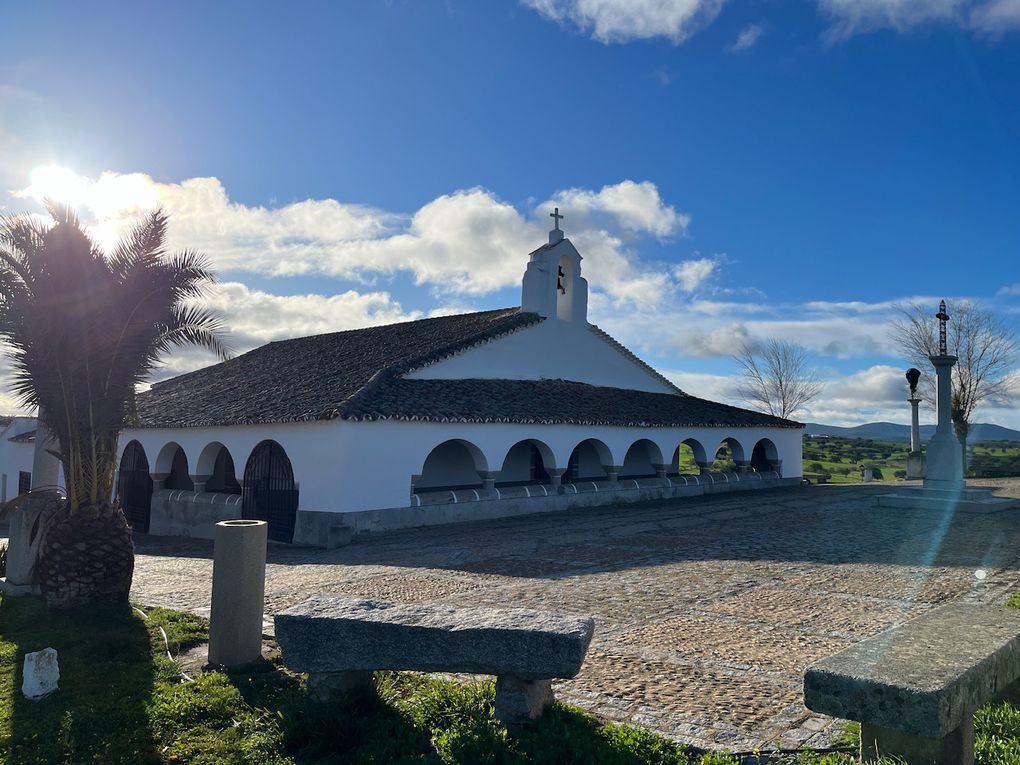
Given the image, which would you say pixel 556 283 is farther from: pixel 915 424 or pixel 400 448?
pixel 915 424

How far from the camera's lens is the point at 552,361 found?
23000 millimetres

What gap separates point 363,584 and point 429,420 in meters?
7.04

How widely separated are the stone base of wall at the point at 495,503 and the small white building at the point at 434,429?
4 centimetres

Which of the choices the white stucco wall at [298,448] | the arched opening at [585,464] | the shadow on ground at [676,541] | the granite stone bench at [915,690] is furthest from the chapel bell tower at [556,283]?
the granite stone bench at [915,690]

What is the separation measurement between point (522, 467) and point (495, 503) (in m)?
4.14

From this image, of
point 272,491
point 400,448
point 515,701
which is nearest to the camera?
point 515,701

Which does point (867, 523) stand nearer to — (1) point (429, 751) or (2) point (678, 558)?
(2) point (678, 558)

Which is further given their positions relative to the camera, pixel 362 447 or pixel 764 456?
pixel 764 456

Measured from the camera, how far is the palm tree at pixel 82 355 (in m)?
7.98

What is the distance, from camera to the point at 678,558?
10.6 metres

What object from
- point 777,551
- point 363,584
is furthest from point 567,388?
point 363,584

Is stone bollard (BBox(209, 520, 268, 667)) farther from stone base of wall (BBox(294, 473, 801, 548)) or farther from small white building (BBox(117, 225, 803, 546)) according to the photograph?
stone base of wall (BBox(294, 473, 801, 548))

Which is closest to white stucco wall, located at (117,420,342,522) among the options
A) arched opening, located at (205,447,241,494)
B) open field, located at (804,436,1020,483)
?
arched opening, located at (205,447,241,494)

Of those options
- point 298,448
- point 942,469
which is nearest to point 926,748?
point 298,448
